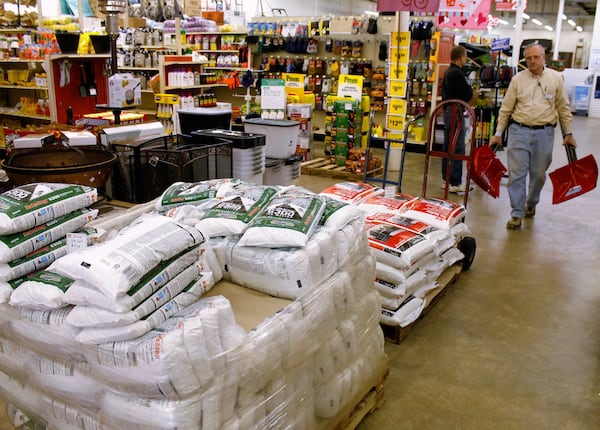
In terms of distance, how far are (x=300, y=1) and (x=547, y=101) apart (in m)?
15.8

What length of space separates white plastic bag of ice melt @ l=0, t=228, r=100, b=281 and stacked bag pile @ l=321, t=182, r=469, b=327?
137cm

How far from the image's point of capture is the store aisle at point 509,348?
8.61 feet

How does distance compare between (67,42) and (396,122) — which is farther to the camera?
(396,122)

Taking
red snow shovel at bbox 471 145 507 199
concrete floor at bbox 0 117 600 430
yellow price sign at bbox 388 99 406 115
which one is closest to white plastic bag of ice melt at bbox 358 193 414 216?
concrete floor at bbox 0 117 600 430

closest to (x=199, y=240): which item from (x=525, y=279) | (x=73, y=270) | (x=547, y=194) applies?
(x=73, y=270)

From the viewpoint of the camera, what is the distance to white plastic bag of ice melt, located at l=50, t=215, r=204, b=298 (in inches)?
57.2

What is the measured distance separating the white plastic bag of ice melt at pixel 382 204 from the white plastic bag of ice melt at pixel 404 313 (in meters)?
0.66

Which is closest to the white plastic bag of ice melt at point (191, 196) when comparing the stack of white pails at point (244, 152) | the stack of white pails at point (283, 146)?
the stack of white pails at point (244, 152)

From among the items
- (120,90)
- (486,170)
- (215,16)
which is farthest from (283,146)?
(215,16)

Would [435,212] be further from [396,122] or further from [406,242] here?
[396,122]

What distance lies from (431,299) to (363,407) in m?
1.28

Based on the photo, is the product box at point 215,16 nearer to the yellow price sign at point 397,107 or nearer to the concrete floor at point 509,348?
the yellow price sign at point 397,107

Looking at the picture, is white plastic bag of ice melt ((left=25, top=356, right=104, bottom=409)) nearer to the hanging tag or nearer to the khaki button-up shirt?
the hanging tag

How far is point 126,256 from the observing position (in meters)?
1.54
